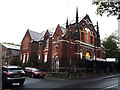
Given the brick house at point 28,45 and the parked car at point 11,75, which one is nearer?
the parked car at point 11,75

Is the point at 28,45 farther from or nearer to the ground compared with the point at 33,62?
farther from the ground

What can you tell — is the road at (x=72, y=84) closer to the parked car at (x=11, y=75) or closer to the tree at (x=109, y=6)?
the parked car at (x=11, y=75)

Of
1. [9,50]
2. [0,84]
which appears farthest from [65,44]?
[9,50]

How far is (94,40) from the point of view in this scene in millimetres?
33281

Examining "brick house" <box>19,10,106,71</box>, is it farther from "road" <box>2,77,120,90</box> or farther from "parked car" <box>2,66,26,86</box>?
"parked car" <box>2,66,26,86</box>

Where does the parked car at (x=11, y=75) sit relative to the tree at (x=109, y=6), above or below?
below

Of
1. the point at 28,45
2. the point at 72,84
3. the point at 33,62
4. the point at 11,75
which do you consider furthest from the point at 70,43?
the point at 11,75

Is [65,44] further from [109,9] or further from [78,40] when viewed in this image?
[109,9]

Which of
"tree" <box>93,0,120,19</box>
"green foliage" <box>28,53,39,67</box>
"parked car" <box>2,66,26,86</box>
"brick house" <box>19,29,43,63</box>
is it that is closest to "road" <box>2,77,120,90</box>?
"parked car" <box>2,66,26,86</box>

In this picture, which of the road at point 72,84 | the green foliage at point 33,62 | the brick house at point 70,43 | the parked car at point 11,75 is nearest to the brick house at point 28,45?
the brick house at point 70,43

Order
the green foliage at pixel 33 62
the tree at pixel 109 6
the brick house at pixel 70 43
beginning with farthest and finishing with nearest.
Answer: the green foliage at pixel 33 62 → the brick house at pixel 70 43 → the tree at pixel 109 6

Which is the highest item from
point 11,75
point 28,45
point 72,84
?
point 28,45

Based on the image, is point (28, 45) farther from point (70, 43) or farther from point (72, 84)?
point (72, 84)

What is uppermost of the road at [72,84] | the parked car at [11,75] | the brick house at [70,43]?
the brick house at [70,43]
